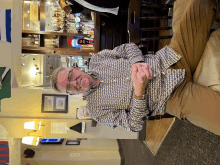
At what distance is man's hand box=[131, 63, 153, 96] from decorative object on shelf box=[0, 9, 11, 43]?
2.91 meters

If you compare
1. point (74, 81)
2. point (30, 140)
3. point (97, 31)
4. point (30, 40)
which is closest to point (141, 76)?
point (74, 81)

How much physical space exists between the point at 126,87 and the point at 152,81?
243mm

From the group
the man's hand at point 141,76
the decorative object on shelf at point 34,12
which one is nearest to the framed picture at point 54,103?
the decorative object on shelf at point 34,12

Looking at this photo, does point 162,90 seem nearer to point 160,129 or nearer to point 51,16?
point 160,129

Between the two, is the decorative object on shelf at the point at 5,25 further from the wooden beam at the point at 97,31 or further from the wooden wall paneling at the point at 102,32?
the wooden wall paneling at the point at 102,32

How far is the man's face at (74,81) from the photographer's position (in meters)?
1.45

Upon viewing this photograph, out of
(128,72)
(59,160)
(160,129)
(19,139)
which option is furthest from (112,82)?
(59,160)

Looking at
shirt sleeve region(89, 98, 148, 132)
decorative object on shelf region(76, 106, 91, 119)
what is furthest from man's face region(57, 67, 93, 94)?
decorative object on shelf region(76, 106, 91, 119)

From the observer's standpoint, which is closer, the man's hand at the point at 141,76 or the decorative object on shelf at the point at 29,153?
the man's hand at the point at 141,76

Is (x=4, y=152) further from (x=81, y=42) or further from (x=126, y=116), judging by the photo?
(x=126, y=116)

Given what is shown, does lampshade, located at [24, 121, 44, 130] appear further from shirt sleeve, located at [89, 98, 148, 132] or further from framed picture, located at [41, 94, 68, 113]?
shirt sleeve, located at [89, 98, 148, 132]

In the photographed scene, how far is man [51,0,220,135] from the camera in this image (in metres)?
1.27

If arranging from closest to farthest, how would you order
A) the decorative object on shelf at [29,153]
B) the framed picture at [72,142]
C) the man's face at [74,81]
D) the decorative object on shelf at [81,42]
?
the man's face at [74,81] < the decorative object on shelf at [81,42] < the decorative object on shelf at [29,153] < the framed picture at [72,142]

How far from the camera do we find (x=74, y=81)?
145 centimetres
